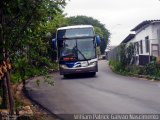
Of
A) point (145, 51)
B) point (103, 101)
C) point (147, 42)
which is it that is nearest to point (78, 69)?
point (147, 42)

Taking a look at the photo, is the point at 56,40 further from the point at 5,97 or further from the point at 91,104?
the point at 5,97

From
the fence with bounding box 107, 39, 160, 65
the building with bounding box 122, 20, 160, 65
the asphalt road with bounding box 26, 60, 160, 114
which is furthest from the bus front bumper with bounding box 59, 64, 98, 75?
the asphalt road with bounding box 26, 60, 160, 114

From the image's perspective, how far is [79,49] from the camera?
1053 inches

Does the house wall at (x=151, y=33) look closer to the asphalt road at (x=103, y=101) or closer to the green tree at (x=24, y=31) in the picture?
the asphalt road at (x=103, y=101)

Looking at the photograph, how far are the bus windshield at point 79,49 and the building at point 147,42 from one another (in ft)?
13.0

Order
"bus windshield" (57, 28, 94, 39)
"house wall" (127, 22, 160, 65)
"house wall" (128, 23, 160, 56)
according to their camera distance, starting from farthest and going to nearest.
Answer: "house wall" (128, 23, 160, 56)
"house wall" (127, 22, 160, 65)
"bus windshield" (57, 28, 94, 39)

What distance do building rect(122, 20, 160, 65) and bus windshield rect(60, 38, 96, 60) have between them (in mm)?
3973

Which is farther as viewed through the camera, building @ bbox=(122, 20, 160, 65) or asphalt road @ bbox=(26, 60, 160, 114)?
building @ bbox=(122, 20, 160, 65)

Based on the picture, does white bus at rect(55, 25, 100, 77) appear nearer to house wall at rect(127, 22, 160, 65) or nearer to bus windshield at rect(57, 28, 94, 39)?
bus windshield at rect(57, 28, 94, 39)

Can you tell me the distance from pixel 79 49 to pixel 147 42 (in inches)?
309

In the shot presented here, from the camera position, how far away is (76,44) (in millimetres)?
26672

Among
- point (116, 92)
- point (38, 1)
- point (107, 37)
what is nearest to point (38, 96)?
point (116, 92)

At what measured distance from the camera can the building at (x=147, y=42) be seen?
94.9 ft

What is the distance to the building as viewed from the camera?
28.9m
